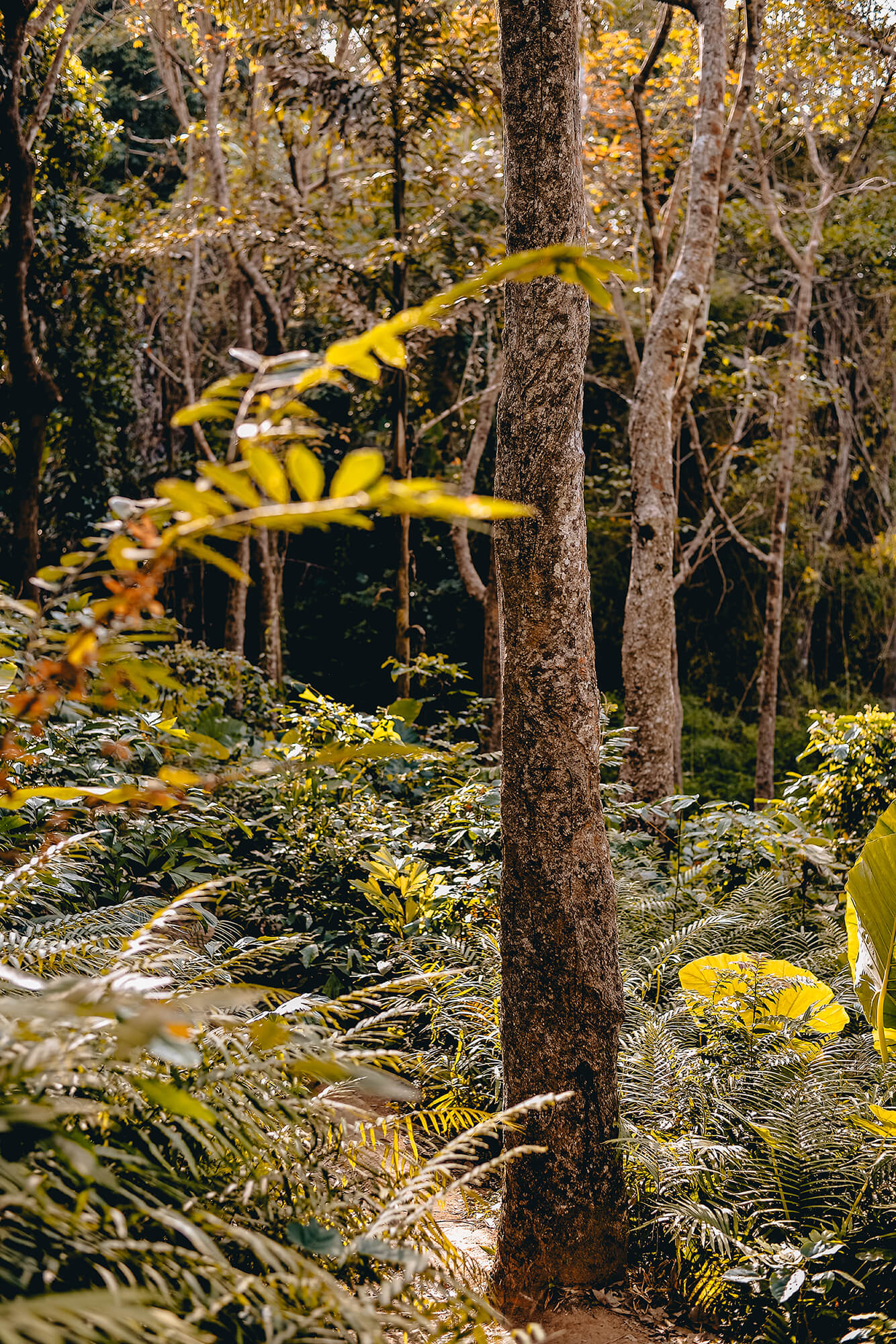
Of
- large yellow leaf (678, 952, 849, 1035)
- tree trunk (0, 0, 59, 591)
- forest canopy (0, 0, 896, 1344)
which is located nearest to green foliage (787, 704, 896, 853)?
forest canopy (0, 0, 896, 1344)

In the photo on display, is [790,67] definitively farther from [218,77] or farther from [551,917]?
[551,917]

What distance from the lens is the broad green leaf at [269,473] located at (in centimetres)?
73

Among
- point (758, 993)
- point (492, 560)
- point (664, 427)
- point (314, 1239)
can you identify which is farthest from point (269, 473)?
point (492, 560)

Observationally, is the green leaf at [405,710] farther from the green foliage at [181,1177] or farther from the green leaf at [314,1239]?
the green leaf at [314,1239]

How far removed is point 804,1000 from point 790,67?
30.8ft

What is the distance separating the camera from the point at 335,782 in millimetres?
4734

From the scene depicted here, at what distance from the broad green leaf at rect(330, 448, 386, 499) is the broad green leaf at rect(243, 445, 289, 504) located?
0.14 ft

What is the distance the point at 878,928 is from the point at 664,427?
13.8 feet

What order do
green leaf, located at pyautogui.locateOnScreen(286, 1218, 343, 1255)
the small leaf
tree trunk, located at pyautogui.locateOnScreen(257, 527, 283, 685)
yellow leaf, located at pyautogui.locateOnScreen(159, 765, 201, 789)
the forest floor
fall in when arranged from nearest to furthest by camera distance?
yellow leaf, located at pyautogui.locateOnScreen(159, 765, 201, 789)
green leaf, located at pyautogui.locateOnScreen(286, 1218, 343, 1255)
the small leaf
the forest floor
tree trunk, located at pyautogui.locateOnScreen(257, 527, 283, 685)

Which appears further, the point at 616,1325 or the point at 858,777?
the point at 858,777

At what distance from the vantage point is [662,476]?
613 centimetres

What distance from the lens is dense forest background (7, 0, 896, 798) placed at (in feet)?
24.7

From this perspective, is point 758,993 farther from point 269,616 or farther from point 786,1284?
point 269,616

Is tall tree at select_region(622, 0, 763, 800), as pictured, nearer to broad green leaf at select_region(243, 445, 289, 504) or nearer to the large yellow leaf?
the large yellow leaf
